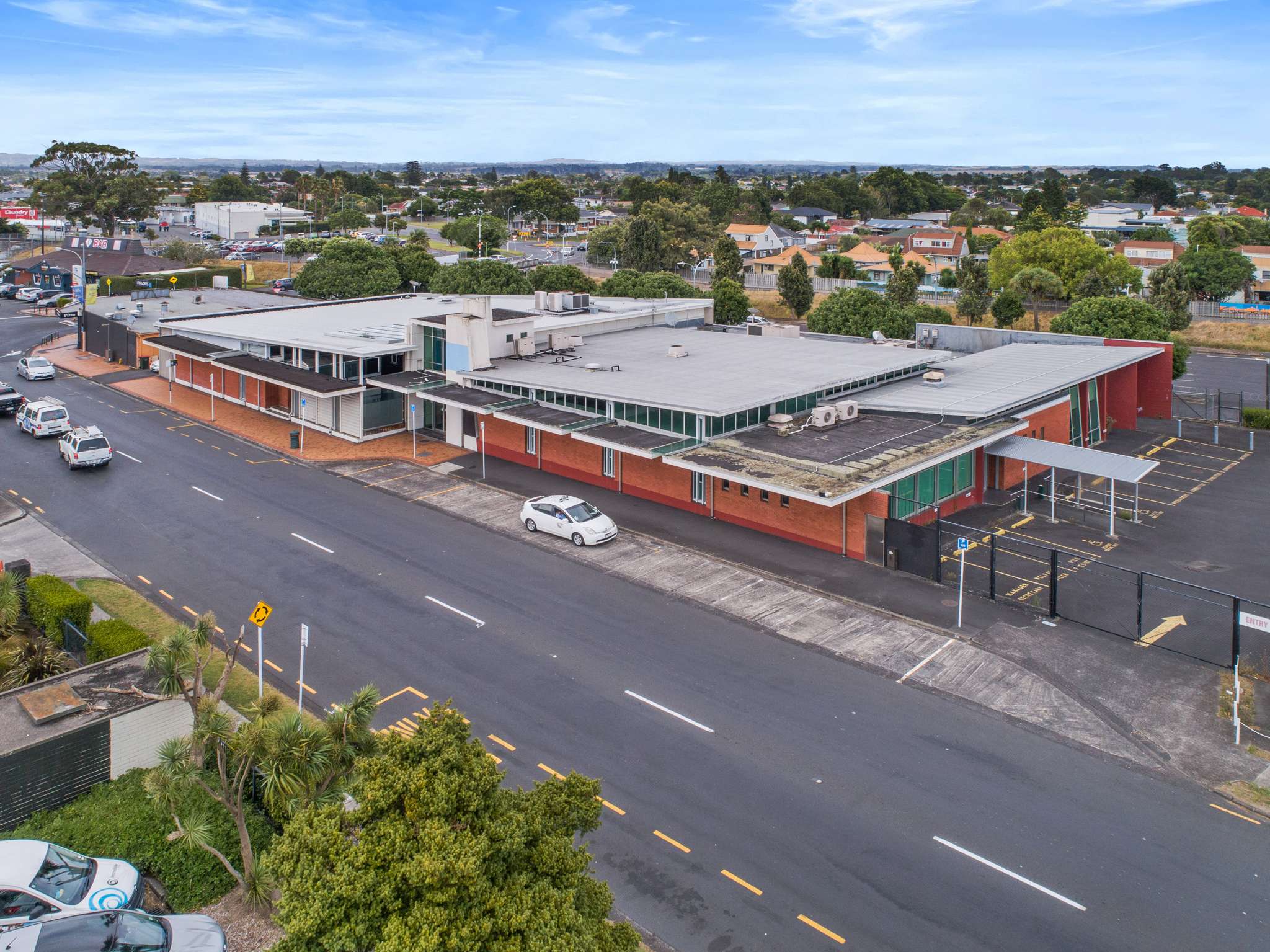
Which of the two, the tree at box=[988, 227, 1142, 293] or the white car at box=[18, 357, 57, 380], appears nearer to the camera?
the white car at box=[18, 357, 57, 380]

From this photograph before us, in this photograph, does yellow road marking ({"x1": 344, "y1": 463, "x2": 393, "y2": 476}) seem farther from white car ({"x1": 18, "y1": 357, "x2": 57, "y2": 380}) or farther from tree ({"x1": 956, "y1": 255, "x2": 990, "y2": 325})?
tree ({"x1": 956, "y1": 255, "x2": 990, "y2": 325})

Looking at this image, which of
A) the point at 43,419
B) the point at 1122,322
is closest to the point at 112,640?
the point at 43,419

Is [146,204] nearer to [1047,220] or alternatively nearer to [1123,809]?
[1047,220]

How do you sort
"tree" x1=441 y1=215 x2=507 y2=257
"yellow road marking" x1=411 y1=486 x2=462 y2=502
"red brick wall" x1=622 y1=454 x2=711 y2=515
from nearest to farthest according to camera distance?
Answer: "red brick wall" x1=622 y1=454 x2=711 y2=515, "yellow road marking" x1=411 y1=486 x2=462 y2=502, "tree" x1=441 y1=215 x2=507 y2=257

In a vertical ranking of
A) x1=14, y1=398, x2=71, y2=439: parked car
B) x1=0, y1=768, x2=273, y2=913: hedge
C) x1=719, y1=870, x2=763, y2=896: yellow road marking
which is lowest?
x1=719, y1=870, x2=763, y2=896: yellow road marking

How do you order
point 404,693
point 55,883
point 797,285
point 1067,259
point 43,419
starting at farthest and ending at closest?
point 1067,259 → point 797,285 → point 43,419 → point 404,693 → point 55,883

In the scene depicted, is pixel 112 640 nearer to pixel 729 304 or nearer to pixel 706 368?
pixel 706 368

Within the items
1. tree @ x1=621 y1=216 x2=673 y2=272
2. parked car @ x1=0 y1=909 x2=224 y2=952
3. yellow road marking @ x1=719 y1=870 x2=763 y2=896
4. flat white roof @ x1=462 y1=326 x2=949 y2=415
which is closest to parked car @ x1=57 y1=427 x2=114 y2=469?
flat white roof @ x1=462 y1=326 x2=949 y2=415
